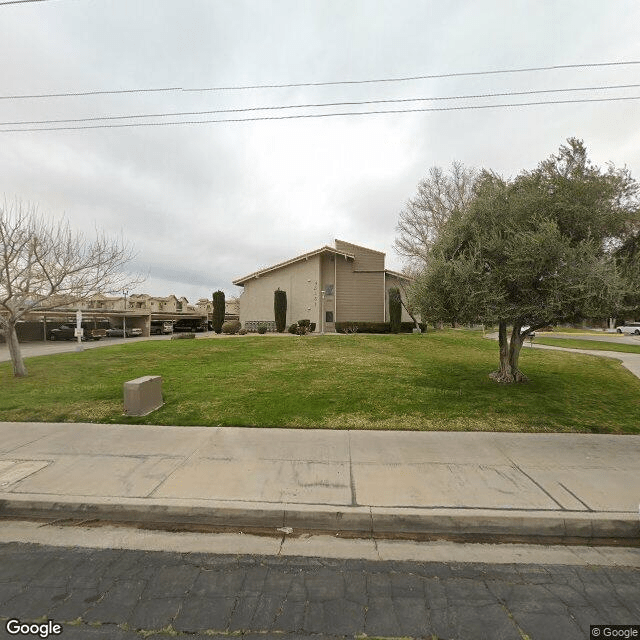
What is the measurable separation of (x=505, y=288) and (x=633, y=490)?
4408mm

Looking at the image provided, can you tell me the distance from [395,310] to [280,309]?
905cm

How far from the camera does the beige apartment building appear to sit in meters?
26.8

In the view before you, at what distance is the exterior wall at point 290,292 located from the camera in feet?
88.1

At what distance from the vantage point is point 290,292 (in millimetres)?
27719

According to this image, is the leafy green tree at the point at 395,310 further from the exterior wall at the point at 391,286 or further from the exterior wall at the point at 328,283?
the exterior wall at the point at 328,283

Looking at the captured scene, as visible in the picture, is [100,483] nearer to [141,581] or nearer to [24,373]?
[141,581]

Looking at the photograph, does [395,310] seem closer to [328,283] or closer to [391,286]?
[391,286]

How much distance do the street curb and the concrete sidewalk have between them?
0.4 inches

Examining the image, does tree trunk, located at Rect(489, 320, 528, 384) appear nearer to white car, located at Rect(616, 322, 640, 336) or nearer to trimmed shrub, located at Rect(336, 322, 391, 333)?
trimmed shrub, located at Rect(336, 322, 391, 333)

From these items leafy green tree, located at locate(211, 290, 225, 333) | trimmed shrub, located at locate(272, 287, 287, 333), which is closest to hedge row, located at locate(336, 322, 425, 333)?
trimmed shrub, located at locate(272, 287, 287, 333)

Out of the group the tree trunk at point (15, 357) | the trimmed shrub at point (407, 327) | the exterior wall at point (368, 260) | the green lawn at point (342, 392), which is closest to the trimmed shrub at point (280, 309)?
the exterior wall at point (368, 260)

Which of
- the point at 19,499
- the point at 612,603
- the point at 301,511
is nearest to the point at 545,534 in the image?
the point at 612,603

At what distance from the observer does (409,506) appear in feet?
12.0

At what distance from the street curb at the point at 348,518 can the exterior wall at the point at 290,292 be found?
2305cm
